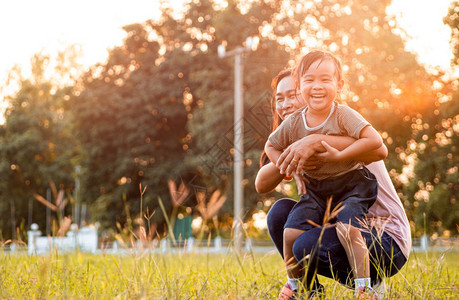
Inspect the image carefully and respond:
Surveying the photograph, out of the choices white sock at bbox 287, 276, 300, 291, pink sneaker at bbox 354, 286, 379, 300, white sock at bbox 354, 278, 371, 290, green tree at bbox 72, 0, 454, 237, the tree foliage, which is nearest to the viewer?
pink sneaker at bbox 354, 286, 379, 300

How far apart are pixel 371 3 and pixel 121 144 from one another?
36.5 feet

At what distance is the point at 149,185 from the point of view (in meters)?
23.1

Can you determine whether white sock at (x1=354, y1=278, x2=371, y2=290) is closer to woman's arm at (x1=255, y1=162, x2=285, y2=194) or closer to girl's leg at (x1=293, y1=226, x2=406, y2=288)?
girl's leg at (x1=293, y1=226, x2=406, y2=288)

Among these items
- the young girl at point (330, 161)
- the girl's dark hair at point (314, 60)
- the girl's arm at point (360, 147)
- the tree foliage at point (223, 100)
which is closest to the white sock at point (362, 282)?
the young girl at point (330, 161)

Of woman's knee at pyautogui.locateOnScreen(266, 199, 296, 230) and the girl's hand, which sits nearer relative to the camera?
the girl's hand

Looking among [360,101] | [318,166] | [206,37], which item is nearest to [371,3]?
[360,101]

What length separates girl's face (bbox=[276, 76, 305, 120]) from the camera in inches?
138

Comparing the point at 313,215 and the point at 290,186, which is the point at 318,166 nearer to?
the point at 313,215

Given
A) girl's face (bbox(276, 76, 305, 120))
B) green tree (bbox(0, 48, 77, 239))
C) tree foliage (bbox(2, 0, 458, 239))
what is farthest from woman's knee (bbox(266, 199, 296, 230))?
green tree (bbox(0, 48, 77, 239))

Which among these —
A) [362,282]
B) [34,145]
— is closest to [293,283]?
[362,282]

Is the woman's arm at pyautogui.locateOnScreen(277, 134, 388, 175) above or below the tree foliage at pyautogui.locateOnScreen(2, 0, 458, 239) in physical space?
below

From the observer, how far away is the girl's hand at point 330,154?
2.62 meters

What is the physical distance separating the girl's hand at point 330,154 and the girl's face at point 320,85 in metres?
0.20

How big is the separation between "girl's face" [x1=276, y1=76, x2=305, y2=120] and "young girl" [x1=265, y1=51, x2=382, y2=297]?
23.8 inches
